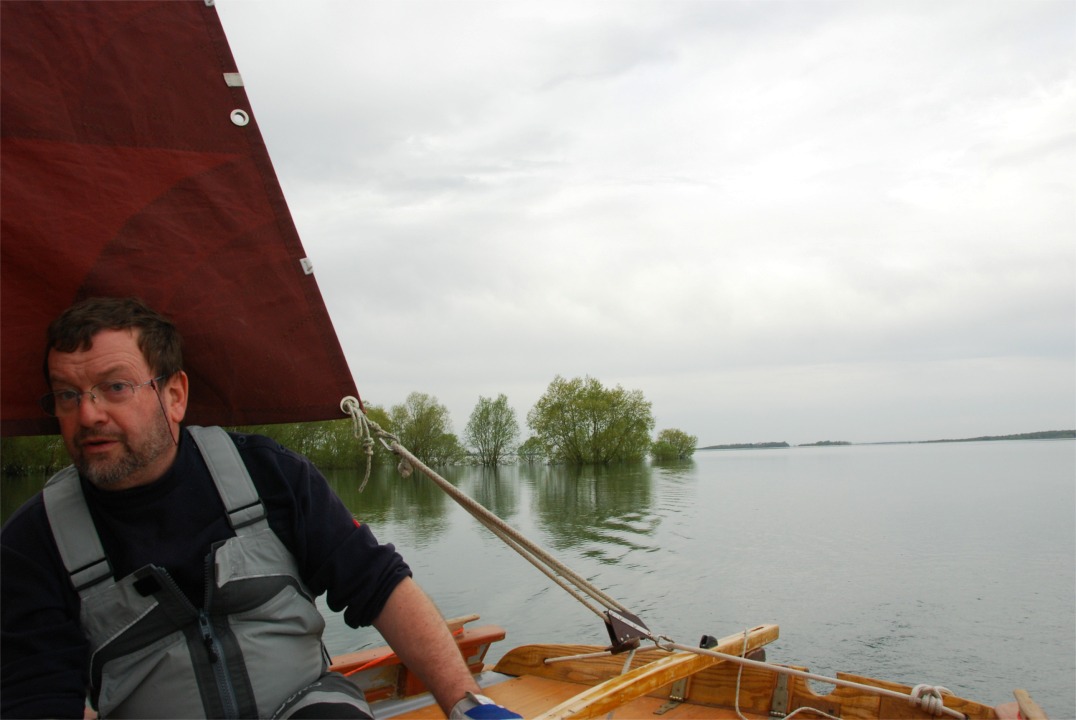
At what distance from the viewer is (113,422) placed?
184 cm

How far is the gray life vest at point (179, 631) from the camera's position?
1775mm

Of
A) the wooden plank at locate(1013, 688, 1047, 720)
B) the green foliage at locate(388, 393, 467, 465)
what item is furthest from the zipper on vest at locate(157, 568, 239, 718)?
the green foliage at locate(388, 393, 467, 465)

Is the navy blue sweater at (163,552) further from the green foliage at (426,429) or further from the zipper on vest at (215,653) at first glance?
the green foliage at (426,429)

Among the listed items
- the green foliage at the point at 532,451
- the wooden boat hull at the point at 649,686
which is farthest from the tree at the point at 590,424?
the wooden boat hull at the point at 649,686

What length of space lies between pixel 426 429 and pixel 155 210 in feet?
185

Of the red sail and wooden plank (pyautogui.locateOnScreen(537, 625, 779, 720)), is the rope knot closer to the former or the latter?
wooden plank (pyautogui.locateOnScreen(537, 625, 779, 720))

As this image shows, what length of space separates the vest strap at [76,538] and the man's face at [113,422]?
3.7 inches

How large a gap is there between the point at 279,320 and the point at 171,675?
1.21 m

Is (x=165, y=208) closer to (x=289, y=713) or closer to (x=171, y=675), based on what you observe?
(x=171, y=675)

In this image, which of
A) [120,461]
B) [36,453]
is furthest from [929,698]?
[36,453]

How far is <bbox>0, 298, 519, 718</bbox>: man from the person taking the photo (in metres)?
1.77

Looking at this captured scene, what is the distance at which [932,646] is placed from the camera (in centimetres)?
802

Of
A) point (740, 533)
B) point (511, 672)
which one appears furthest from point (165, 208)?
point (740, 533)

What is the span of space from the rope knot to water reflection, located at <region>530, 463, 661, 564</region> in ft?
34.3
